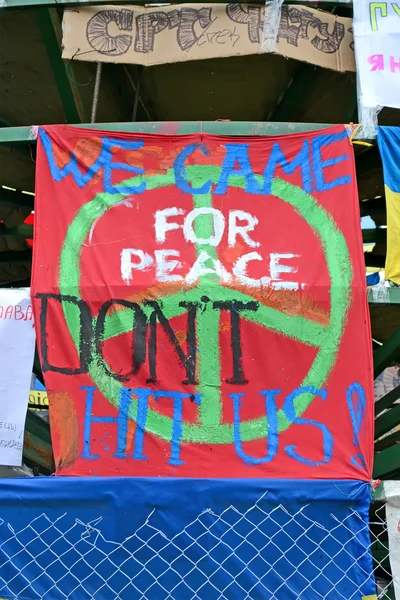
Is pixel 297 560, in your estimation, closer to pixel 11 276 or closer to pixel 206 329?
pixel 206 329

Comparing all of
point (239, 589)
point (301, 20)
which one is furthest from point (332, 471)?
point (301, 20)

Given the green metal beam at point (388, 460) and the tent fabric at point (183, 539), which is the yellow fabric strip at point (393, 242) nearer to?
the green metal beam at point (388, 460)

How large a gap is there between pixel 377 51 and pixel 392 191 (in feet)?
4.84

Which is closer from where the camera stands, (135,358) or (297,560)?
(297,560)

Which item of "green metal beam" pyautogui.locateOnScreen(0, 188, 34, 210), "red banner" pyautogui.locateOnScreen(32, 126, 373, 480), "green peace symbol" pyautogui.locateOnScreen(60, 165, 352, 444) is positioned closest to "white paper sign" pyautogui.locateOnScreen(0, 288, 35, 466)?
"red banner" pyautogui.locateOnScreen(32, 126, 373, 480)

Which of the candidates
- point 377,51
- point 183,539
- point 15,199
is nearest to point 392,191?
point 377,51

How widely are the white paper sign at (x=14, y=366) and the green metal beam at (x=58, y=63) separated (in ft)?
8.49

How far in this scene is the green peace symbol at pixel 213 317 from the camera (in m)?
4.10

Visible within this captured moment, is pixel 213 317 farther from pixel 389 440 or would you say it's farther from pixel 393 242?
pixel 389 440

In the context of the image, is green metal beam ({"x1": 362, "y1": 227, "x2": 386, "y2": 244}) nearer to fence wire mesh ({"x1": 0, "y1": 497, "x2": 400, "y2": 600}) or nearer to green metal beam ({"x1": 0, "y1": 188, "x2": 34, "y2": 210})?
fence wire mesh ({"x1": 0, "y1": 497, "x2": 400, "y2": 600})

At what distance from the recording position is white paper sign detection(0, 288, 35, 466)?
4188 mm

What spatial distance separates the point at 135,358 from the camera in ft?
14.0

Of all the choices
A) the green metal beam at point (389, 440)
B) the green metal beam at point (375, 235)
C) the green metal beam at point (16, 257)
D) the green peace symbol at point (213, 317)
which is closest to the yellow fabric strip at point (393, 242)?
the green peace symbol at point (213, 317)

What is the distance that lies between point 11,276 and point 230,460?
6.34 metres
